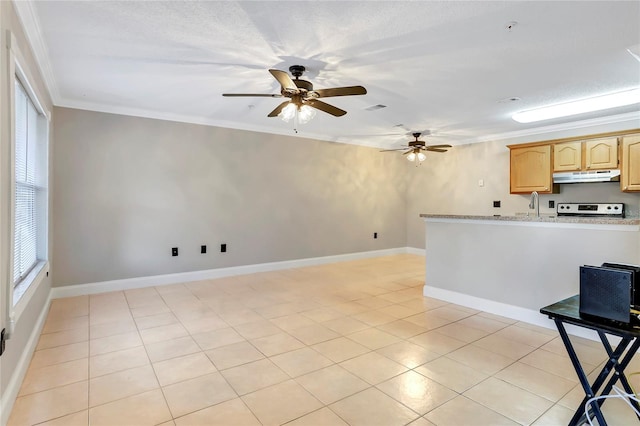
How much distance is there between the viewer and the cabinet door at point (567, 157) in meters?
4.82

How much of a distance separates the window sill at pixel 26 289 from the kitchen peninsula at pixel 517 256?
12.8 ft

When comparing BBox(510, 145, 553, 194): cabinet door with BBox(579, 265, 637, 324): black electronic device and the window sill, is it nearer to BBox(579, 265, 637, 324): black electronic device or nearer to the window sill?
BBox(579, 265, 637, 324): black electronic device

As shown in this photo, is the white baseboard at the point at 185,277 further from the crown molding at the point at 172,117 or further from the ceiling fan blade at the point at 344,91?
the ceiling fan blade at the point at 344,91

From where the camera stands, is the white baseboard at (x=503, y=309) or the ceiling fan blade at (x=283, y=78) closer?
the ceiling fan blade at (x=283, y=78)

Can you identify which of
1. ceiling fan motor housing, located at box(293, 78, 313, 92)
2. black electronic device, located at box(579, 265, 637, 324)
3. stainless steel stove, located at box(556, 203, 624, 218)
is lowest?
black electronic device, located at box(579, 265, 637, 324)

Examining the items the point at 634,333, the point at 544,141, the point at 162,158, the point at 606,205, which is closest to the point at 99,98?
the point at 162,158

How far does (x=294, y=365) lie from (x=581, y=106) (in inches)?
181

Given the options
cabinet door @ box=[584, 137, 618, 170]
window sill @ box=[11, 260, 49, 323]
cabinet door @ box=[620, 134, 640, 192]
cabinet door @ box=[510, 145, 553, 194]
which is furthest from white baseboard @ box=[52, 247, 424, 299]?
cabinet door @ box=[620, 134, 640, 192]

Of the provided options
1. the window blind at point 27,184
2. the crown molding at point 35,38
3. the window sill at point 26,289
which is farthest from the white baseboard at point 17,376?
the crown molding at point 35,38

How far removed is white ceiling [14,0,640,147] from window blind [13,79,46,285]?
519mm

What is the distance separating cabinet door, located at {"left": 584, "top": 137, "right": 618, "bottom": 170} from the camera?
4.50 metres

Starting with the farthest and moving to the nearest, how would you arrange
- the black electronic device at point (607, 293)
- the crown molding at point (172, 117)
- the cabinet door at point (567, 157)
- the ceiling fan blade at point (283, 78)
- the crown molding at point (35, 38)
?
the cabinet door at point (567, 157) → the crown molding at point (172, 117) → the ceiling fan blade at point (283, 78) → the crown molding at point (35, 38) → the black electronic device at point (607, 293)

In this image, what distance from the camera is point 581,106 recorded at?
4219mm

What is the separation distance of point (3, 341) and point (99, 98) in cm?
321
